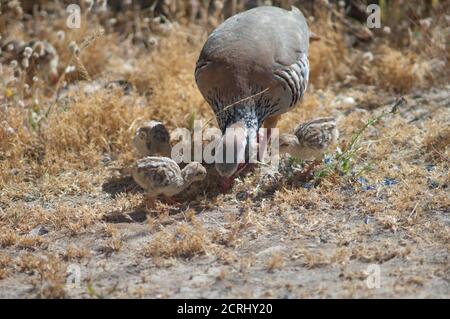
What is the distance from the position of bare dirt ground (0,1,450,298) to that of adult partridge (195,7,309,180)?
0.47 m

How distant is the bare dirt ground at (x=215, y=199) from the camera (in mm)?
4309

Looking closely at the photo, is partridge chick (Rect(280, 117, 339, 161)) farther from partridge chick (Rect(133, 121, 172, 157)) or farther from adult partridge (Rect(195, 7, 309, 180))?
partridge chick (Rect(133, 121, 172, 157))

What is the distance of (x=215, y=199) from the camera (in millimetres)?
5328

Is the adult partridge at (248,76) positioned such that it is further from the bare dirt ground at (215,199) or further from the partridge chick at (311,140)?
the bare dirt ground at (215,199)

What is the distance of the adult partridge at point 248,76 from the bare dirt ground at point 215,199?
0.47 meters

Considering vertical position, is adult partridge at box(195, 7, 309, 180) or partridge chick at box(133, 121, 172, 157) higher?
adult partridge at box(195, 7, 309, 180)

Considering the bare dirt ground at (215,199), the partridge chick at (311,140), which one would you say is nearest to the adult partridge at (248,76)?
the partridge chick at (311,140)

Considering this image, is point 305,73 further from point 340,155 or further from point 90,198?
point 90,198

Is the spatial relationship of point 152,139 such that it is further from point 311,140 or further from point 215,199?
point 311,140

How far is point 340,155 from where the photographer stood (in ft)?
17.9

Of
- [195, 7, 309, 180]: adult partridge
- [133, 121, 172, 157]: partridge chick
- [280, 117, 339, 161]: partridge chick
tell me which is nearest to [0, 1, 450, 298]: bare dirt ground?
[280, 117, 339, 161]: partridge chick

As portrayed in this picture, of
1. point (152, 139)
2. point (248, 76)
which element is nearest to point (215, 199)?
point (152, 139)

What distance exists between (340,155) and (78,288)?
7.25 feet

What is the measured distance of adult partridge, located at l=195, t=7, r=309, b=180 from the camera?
17.1 ft
